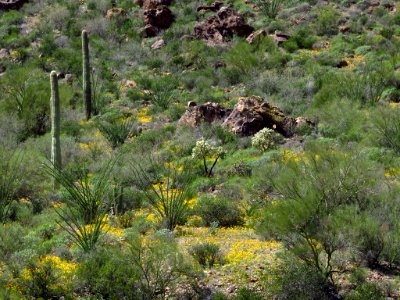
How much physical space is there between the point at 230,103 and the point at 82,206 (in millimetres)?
12470

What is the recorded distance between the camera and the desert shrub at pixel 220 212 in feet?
44.4

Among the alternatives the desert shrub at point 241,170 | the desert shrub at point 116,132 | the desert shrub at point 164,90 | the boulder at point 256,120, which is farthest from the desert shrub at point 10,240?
the desert shrub at point 164,90

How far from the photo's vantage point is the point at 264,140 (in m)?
18.9

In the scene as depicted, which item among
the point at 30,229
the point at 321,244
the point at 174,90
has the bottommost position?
the point at 174,90

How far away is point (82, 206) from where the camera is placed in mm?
13242

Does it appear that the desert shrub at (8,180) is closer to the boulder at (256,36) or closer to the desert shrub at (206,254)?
the desert shrub at (206,254)

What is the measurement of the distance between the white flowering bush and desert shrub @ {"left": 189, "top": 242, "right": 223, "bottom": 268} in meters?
8.02

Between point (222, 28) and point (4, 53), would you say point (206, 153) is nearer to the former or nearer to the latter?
point (222, 28)

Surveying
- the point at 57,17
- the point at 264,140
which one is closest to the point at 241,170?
the point at 264,140

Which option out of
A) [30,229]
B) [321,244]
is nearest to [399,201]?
[321,244]

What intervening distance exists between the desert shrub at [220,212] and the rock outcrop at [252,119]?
7191mm

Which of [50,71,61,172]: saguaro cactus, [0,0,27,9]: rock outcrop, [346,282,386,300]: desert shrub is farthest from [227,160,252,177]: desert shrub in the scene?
[0,0,27,9]: rock outcrop

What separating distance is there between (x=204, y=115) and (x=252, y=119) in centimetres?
220

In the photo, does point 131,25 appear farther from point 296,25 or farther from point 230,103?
point 230,103
